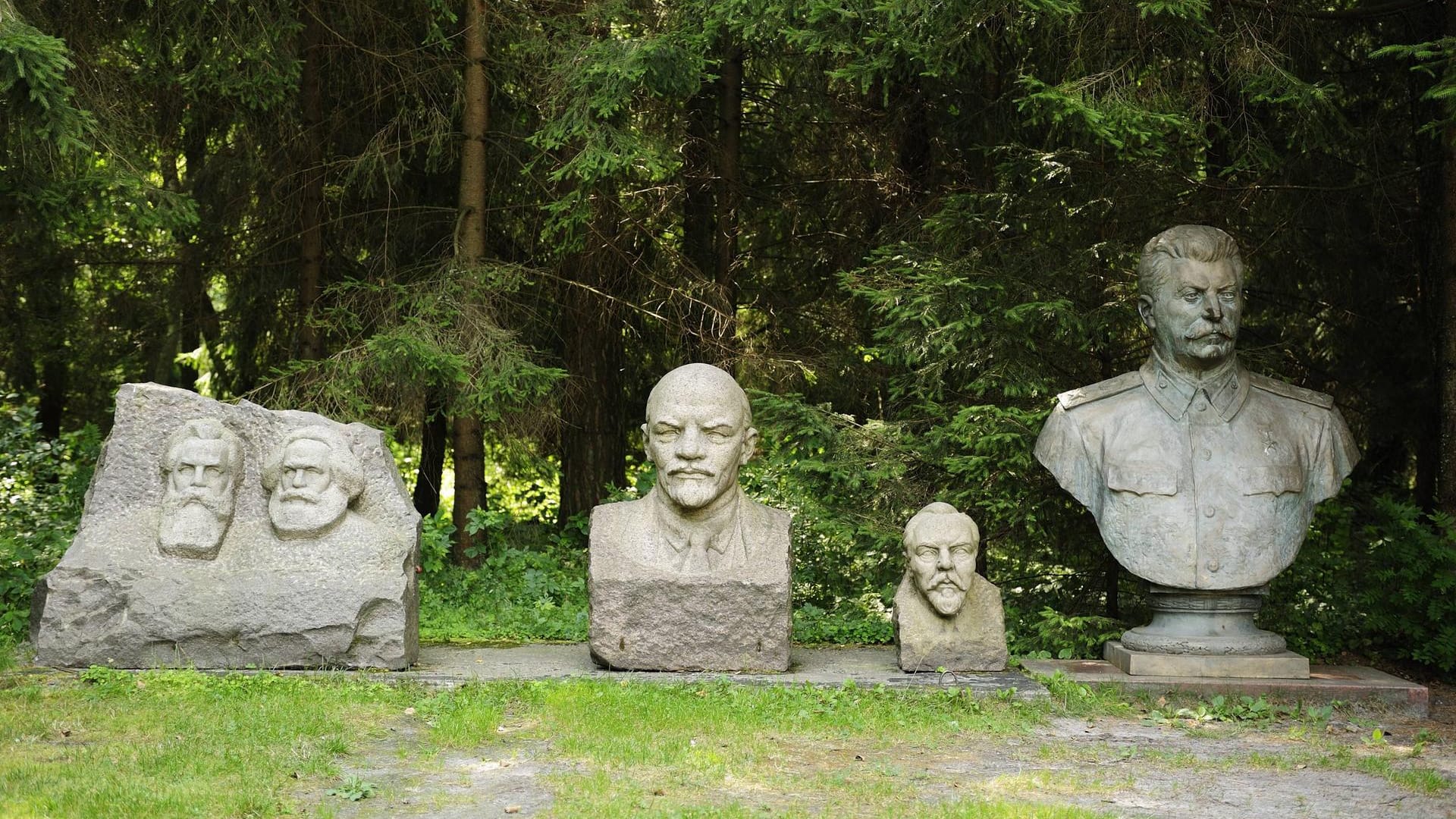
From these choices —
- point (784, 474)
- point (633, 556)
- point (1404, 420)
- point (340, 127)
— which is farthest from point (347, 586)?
point (1404, 420)

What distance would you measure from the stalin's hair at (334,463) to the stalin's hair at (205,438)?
17 cm

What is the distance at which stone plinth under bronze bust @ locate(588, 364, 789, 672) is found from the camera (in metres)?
7.00

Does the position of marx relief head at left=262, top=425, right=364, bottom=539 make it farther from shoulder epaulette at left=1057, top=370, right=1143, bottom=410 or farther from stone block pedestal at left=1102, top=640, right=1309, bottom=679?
stone block pedestal at left=1102, top=640, right=1309, bottom=679

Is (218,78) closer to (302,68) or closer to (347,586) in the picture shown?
(302,68)

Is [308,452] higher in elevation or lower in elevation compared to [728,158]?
lower

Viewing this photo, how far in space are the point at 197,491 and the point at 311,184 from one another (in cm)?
456

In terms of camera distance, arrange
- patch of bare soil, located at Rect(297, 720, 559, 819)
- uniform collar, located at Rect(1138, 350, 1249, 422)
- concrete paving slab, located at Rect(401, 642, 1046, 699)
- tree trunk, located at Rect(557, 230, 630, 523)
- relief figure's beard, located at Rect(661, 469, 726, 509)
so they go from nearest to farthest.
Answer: patch of bare soil, located at Rect(297, 720, 559, 819)
concrete paving slab, located at Rect(401, 642, 1046, 699)
relief figure's beard, located at Rect(661, 469, 726, 509)
uniform collar, located at Rect(1138, 350, 1249, 422)
tree trunk, located at Rect(557, 230, 630, 523)

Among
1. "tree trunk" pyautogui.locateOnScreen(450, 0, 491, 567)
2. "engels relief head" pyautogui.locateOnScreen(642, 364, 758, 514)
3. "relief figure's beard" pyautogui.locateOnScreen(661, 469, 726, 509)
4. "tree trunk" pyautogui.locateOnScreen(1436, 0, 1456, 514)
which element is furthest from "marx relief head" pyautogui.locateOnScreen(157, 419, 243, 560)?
"tree trunk" pyautogui.locateOnScreen(1436, 0, 1456, 514)

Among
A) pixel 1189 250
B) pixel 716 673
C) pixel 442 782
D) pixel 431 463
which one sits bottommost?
pixel 442 782

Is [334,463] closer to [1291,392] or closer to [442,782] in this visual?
[442,782]

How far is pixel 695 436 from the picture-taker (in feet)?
23.1

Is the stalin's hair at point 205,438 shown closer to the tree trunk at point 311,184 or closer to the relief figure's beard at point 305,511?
the relief figure's beard at point 305,511

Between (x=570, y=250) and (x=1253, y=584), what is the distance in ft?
17.9

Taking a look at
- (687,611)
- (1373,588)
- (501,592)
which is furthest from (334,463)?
(1373,588)
